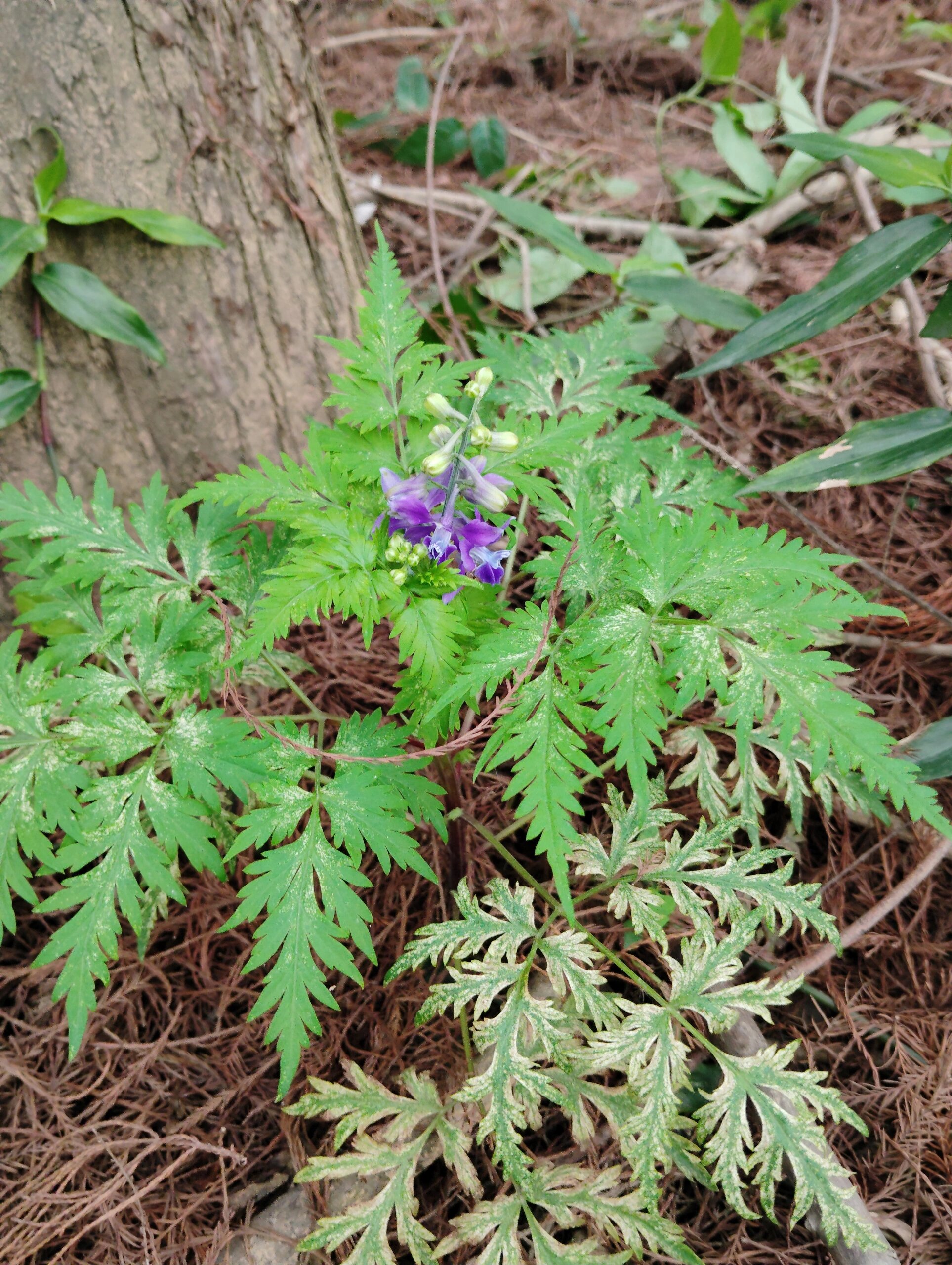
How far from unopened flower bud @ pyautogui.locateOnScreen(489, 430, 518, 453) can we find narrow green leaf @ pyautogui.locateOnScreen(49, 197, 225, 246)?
142 cm

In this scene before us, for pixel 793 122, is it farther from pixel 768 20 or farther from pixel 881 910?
pixel 881 910

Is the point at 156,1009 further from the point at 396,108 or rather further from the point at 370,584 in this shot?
the point at 396,108

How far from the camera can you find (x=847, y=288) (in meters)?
2.19

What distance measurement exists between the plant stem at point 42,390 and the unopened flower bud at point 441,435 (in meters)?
1.33

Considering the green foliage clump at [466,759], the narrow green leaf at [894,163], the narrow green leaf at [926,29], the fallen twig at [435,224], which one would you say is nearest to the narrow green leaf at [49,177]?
the green foliage clump at [466,759]

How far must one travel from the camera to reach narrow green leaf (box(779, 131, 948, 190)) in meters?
2.12

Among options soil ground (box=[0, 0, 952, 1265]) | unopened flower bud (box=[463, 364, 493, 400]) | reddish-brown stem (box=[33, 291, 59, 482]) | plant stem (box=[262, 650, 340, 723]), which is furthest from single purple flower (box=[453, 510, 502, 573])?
reddish-brown stem (box=[33, 291, 59, 482])

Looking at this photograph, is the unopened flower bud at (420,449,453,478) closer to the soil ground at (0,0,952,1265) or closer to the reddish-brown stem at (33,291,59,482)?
the soil ground at (0,0,952,1265)

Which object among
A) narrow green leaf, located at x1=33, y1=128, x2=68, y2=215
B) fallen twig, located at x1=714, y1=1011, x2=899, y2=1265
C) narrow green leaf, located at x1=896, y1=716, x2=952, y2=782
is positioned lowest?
fallen twig, located at x1=714, y1=1011, x2=899, y2=1265

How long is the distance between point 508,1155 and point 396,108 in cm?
467

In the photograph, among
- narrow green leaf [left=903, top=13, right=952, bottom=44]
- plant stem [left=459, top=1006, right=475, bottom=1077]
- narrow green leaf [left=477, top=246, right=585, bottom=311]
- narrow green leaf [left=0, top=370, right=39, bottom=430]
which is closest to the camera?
plant stem [left=459, top=1006, right=475, bottom=1077]

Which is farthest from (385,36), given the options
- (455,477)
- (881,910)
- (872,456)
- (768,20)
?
(881,910)

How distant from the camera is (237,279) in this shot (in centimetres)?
247

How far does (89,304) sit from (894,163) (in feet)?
7.45
